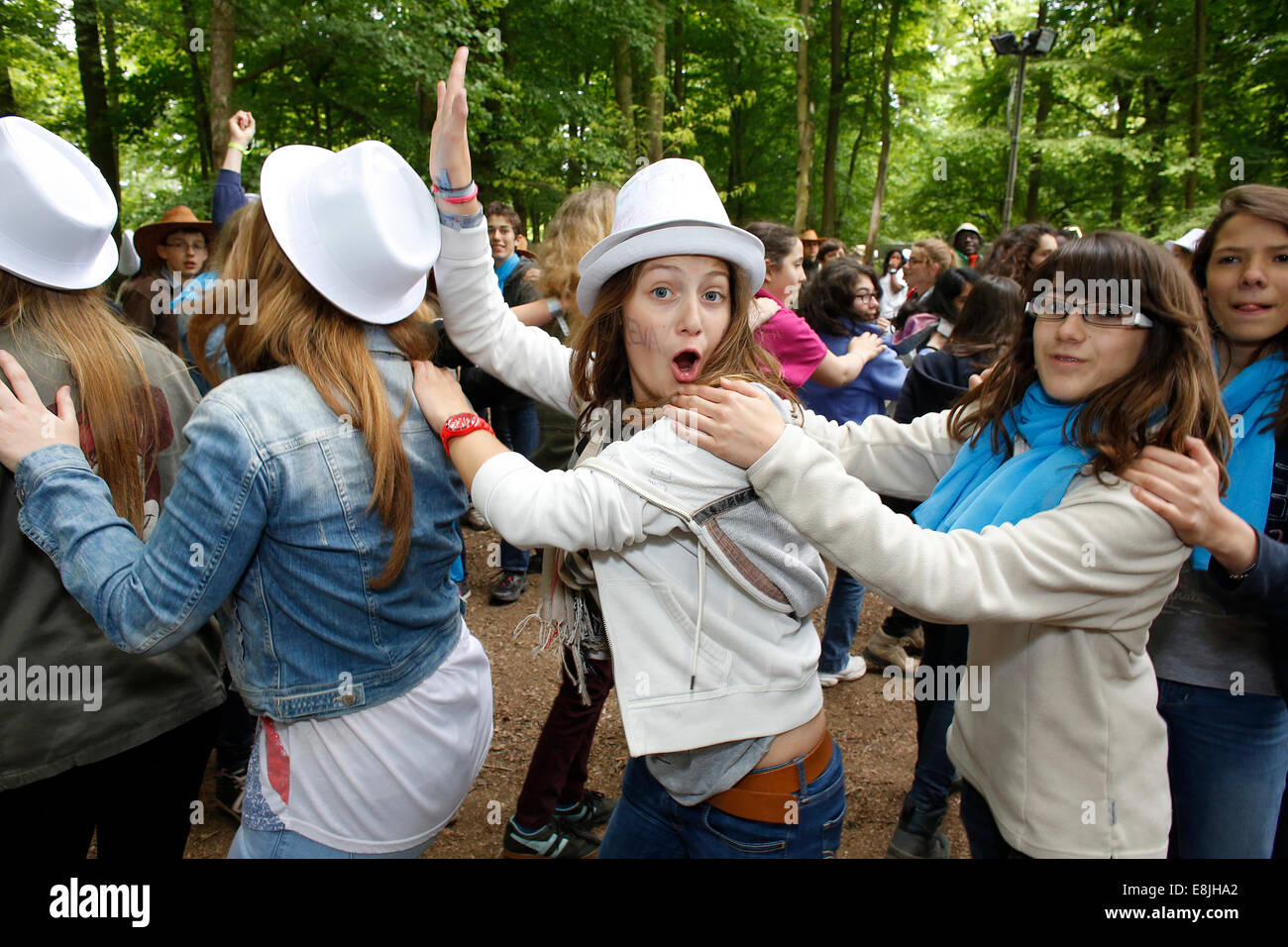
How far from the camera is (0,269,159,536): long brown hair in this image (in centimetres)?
178

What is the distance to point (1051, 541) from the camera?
158cm

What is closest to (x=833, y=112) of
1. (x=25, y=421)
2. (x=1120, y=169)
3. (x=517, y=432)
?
(x=1120, y=169)

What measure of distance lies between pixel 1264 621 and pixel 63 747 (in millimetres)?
2900

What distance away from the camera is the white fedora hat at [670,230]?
173 cm

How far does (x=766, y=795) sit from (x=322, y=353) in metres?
1.28

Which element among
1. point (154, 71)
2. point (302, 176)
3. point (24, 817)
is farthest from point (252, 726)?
point (154, 71)

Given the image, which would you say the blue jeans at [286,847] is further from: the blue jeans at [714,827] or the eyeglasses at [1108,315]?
the eyeglasses at [1108,315]

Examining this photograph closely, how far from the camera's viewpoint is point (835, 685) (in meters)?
4.46

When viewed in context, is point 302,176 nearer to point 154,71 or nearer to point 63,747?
point 63,747

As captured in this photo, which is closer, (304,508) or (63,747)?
(304,508)

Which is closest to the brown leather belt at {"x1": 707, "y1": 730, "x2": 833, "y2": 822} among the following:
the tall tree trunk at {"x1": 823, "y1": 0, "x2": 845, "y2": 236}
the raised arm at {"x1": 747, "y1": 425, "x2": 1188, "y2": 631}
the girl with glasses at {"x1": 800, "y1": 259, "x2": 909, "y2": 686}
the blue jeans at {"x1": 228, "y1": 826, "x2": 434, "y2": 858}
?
the raised arm at {"x1": 747, "y1": 425, "x2": 1188, "y2": 631}

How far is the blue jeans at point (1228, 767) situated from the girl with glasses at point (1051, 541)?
481 mm

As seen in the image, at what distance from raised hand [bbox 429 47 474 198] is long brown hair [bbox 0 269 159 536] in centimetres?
84

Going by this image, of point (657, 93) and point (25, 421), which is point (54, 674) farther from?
point (657, 93)
